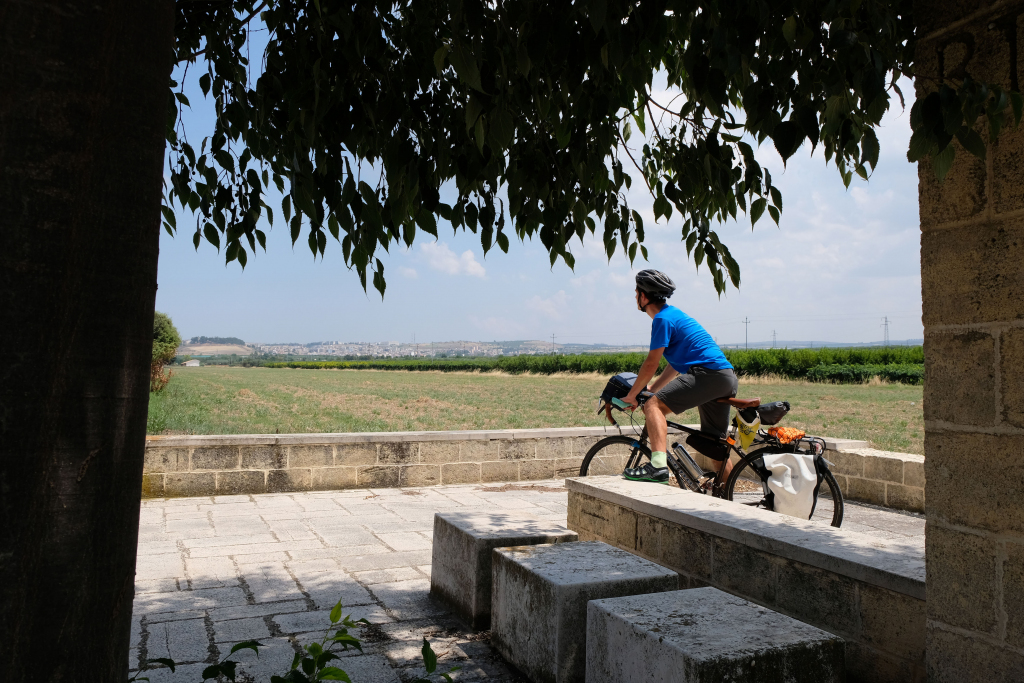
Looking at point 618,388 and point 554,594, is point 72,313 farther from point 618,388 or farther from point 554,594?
point 618,388

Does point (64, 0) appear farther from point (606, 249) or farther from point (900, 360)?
point (900, 360)

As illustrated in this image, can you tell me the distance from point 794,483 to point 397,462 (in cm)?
466

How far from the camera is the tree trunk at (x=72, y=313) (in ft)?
4.74

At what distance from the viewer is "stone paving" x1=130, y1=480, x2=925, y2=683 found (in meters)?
3.54

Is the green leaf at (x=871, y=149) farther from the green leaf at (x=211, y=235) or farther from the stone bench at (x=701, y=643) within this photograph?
the green leaf at (x=211, y=235)

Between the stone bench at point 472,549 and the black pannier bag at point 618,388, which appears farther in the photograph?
the black pannier bag at point 618,388

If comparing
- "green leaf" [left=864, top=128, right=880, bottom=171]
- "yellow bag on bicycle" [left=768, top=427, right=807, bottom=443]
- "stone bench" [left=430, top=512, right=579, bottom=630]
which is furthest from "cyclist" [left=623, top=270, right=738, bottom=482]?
"green leaf" [left=864, top=128, right=880, bottom=171]

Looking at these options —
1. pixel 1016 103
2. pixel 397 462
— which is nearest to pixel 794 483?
pixel 1016 103

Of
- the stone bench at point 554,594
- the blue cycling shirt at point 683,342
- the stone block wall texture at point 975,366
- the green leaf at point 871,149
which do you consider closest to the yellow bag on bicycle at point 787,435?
the blue cycling shirt at point 683,342

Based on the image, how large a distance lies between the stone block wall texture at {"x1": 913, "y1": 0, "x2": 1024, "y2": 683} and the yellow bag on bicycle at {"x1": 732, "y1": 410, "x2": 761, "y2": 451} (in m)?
3.25

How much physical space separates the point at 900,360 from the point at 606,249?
4825 centimetres

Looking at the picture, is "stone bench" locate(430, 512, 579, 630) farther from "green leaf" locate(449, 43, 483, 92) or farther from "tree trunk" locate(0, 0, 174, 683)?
"green leaf" locate(449, 43, 483, 92)

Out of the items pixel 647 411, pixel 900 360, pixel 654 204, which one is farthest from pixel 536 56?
pixel 900 360

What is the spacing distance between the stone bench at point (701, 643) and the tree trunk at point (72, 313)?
5.21ft
